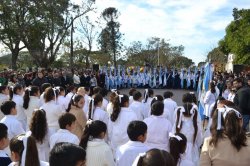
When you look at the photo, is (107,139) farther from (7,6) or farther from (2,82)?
(7,6)

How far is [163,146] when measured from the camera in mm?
6406

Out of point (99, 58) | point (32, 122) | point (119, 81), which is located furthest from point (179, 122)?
point (99, 58)

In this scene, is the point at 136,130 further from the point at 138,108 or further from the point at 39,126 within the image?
the point at 138,108

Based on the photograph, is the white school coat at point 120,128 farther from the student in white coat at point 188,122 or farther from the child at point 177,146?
the child at point 177,146

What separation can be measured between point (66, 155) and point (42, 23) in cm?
3328

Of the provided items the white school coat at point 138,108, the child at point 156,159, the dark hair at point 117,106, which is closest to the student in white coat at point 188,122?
the dark hair at point 117,106

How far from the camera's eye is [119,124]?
7137 millimetres

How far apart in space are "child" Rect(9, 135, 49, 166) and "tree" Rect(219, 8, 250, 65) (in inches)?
1706

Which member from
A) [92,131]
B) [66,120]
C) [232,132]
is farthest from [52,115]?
[232,132]

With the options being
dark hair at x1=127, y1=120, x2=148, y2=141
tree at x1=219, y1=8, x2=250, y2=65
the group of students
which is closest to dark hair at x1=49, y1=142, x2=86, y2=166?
the group of students

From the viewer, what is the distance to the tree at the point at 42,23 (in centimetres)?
3425

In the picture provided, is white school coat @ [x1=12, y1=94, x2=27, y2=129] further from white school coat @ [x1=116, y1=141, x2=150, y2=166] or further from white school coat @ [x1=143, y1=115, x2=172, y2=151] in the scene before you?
white school coat @ [x1=116, y1=141, x2=150, y2=166]

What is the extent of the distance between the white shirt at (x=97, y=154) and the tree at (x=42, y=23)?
3062 centimetres

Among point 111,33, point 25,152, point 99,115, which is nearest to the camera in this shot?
point 25,152
